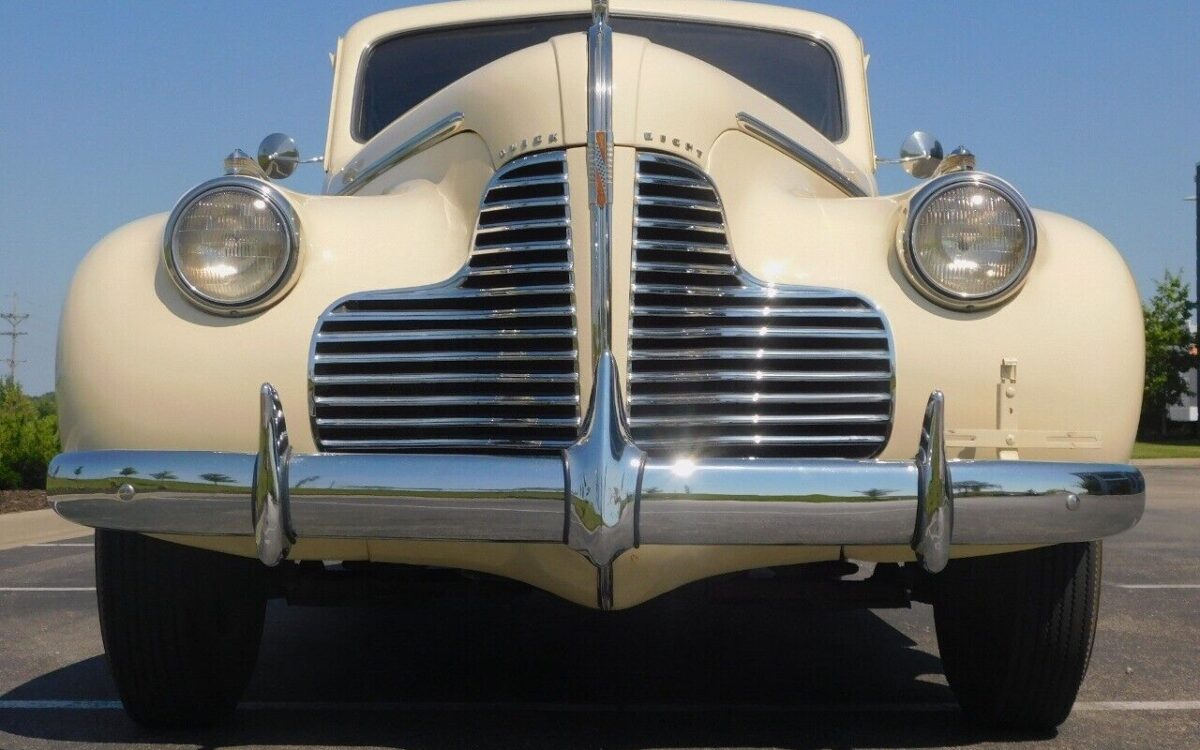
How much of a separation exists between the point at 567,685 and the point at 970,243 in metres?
1.79

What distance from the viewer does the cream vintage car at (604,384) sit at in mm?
2551

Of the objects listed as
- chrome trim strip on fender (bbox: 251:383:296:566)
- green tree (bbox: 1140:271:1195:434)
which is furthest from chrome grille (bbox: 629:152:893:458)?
green tree (bbox: 1140:271:1195:434)

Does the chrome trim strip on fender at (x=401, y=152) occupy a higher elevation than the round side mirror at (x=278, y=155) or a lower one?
lower

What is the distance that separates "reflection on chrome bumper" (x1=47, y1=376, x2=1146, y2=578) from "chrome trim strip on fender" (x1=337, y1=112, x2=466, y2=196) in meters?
1.27

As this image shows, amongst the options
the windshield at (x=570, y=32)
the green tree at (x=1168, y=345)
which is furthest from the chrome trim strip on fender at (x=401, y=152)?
the green tree at (x=1168, y=345)

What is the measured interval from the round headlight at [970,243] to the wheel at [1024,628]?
0.67 meters

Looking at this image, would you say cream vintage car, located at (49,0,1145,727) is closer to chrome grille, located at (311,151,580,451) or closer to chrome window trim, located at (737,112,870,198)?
chrome grille, located at (311,151,580,451)

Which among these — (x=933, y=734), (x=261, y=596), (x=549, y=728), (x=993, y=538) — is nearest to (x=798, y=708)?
(x=933, y=734)

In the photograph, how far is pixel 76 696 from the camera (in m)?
3.83

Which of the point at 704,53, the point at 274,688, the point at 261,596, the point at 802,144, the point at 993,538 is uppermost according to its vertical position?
the point at 704,53

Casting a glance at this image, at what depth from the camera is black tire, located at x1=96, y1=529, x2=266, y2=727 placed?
10.5 ft

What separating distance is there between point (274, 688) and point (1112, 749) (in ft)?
7.49

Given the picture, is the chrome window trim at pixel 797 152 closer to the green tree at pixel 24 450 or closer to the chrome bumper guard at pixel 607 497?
the chrome bumper guard at pixel 607 497

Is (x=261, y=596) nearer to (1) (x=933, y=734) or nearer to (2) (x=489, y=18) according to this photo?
(1) (x=933, y=734)
